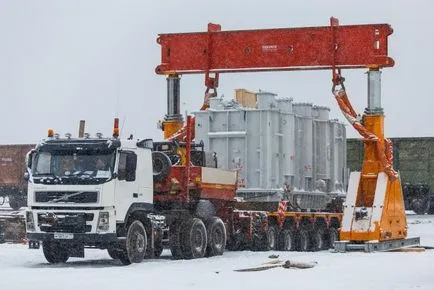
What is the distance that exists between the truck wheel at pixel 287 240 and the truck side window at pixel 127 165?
7.02 m

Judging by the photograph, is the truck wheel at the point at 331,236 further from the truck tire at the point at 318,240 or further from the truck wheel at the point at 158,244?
the truck wheel at the point at 158,244

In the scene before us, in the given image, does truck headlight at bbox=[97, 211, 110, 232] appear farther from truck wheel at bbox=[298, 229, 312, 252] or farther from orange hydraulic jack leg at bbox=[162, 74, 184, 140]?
truck wheel at bbox=[298, 229, 312, 252]

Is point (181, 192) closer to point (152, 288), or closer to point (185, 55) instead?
point (185, 55)

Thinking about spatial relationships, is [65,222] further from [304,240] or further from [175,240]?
[304,240]

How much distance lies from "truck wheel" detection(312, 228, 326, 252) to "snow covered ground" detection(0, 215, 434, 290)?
4152 mm

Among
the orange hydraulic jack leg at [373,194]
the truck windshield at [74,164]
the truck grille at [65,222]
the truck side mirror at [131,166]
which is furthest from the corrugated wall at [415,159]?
the truck grille at [65,222]

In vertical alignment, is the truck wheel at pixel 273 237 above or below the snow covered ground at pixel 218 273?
above

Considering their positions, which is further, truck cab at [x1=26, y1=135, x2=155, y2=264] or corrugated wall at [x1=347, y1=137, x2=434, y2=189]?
corrugated wall at [x1=347, y1=137, x2=434, y2=189]

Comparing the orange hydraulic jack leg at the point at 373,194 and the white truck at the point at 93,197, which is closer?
the white truck at the point at 93,197

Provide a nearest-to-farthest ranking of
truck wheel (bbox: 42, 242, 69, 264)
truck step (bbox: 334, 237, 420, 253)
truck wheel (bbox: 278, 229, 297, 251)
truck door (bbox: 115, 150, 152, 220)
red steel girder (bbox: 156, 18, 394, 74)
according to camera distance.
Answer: truck door (bbox: 115, 150, 152, 220), truck wheel (bbox: 42, 242, 69, 264), truck step (bbox: 334, 237, 420, 253), red steel girder (bbox: 156, 18, 394, 74), truck wheel (bbox: 278, 229, 297, 251)

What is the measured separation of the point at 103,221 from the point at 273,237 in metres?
7.13

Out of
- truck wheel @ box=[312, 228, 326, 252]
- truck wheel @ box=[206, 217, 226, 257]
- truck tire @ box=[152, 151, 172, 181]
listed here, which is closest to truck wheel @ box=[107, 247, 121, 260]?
truck tire @ box=[152, 151, 172, 181]

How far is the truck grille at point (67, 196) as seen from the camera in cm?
1980

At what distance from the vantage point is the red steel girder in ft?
80.2
